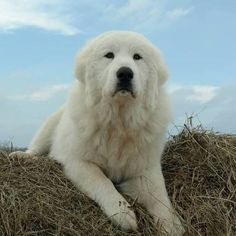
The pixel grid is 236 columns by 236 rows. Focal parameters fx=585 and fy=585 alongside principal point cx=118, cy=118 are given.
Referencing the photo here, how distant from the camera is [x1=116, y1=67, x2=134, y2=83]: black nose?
15.6ft

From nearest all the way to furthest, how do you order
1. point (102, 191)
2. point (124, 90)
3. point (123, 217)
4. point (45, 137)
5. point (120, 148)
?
point (123, 217) → point (124, 90) → point (102, 191) → point (120, 148) → point (45, 137)

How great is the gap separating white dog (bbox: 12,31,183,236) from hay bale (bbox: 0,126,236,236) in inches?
5.9

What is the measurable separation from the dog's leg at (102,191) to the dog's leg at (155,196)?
266 millimetres

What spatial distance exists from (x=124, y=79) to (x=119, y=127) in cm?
59

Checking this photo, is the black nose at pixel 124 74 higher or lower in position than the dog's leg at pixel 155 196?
higher

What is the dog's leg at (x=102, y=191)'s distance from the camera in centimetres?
474

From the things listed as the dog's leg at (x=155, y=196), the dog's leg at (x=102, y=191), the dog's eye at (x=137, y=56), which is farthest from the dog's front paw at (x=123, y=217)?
the dog's eye at (x=137, y=56)

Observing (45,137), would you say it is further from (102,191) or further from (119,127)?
(102,191)

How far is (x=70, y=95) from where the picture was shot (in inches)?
224

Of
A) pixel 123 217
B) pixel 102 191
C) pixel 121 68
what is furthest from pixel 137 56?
pixel 123 217

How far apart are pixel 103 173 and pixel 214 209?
1.03 meters

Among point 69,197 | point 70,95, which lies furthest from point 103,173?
point 70,95

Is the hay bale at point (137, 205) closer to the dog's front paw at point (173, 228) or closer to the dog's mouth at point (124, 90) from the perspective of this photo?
the dog's front paw at point (173, 228)

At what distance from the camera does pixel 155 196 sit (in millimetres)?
5113
